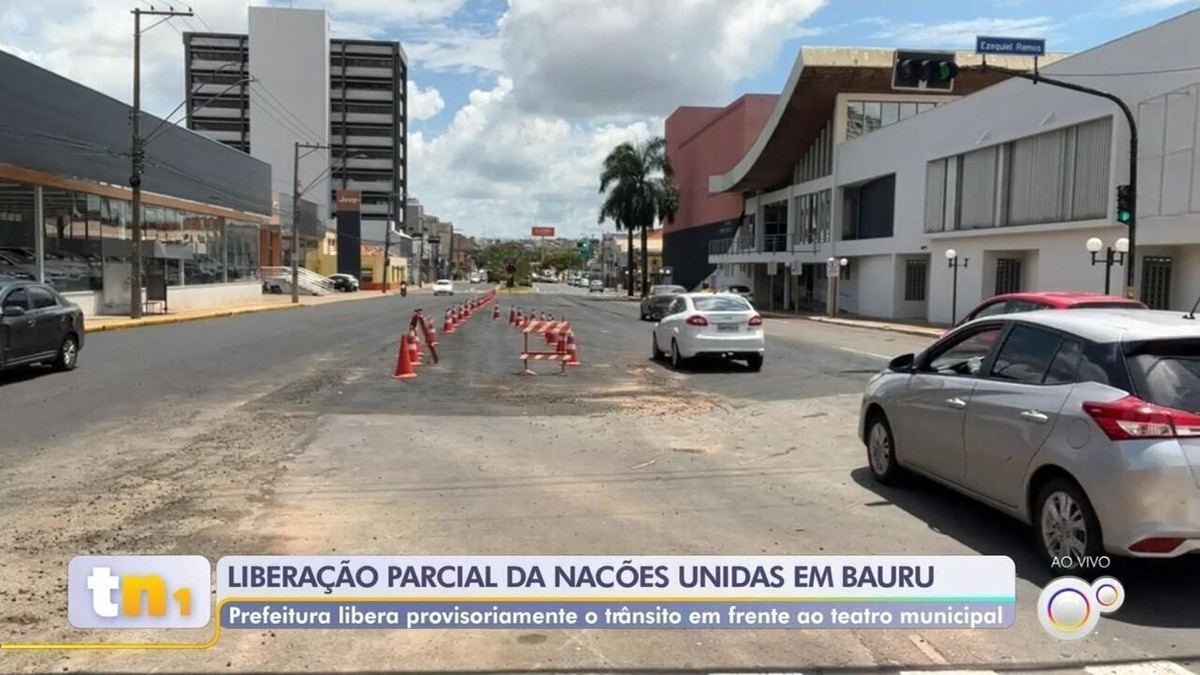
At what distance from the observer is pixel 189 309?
40500 millimetres

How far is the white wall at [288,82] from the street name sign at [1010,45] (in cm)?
10604

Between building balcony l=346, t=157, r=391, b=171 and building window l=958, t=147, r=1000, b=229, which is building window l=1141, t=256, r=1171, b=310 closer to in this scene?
building window l=958, t=147, r=1000, b=229

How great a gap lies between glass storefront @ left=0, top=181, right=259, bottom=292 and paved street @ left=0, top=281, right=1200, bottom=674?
12659mm

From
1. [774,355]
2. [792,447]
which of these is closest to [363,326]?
[774,355]

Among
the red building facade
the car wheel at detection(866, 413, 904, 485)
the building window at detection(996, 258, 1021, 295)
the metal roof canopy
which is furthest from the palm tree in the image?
the car wheel at detection(866, 413, 904, 485)

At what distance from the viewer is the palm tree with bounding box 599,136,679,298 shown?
79.3m

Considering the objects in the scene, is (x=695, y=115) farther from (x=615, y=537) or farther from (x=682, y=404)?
(x=615, y=537)

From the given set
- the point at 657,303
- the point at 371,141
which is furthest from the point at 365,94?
the point at 657,303

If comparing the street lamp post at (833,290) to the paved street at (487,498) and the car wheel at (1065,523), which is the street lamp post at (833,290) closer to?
the paved street at (487,498)

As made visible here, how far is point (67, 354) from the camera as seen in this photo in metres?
16.3

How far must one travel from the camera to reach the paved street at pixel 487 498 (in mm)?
4488

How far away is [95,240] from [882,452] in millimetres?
33643

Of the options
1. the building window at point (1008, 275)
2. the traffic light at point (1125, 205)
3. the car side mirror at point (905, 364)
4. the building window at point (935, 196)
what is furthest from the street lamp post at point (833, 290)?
the car side mirror at point (905, 364)

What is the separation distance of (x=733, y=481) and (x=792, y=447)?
1.99 metres
